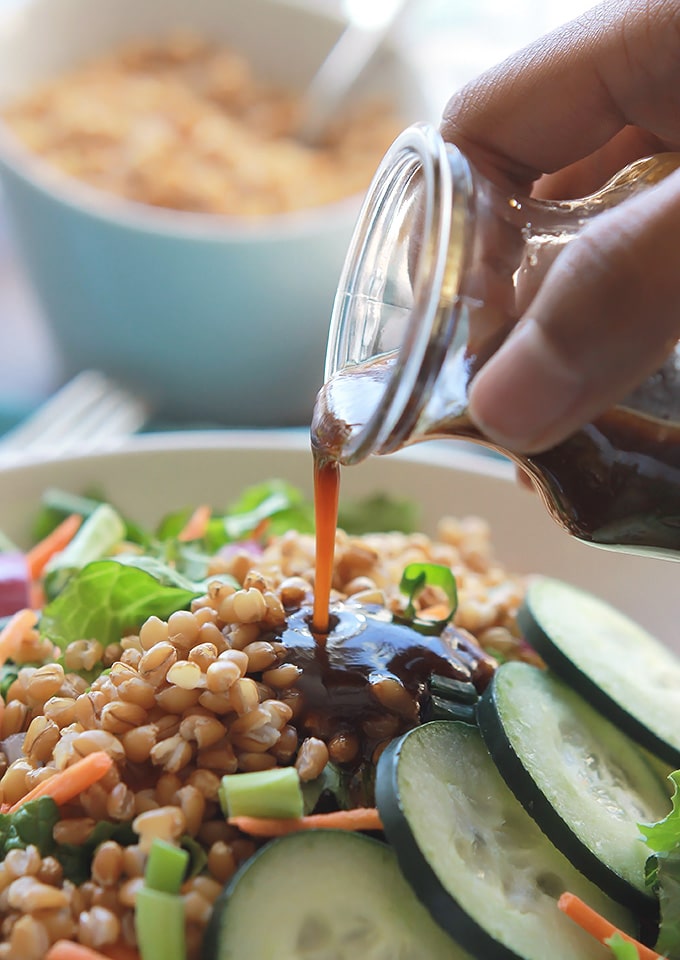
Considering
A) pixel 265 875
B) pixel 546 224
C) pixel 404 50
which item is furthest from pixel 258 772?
pixel 404 50

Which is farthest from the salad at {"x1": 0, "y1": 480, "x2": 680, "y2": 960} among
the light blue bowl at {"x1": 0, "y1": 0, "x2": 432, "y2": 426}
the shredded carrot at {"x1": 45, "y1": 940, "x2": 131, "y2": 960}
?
the light blue bowl at {"x1": 0, "y1": 0, "x2": 432, "y2": 426}

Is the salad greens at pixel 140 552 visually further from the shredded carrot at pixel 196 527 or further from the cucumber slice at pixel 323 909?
the cucumber slice at pixel 323 909

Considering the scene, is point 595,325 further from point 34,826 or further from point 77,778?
point 34,826

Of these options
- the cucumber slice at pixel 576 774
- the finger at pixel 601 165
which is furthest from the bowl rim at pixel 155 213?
the cucumber slice at pixel 576 774

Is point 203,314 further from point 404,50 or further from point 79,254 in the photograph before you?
point 404,50

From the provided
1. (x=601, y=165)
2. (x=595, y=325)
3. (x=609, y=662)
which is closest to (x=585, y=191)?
(x=601, y=165)

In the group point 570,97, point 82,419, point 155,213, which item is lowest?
point 82,419
